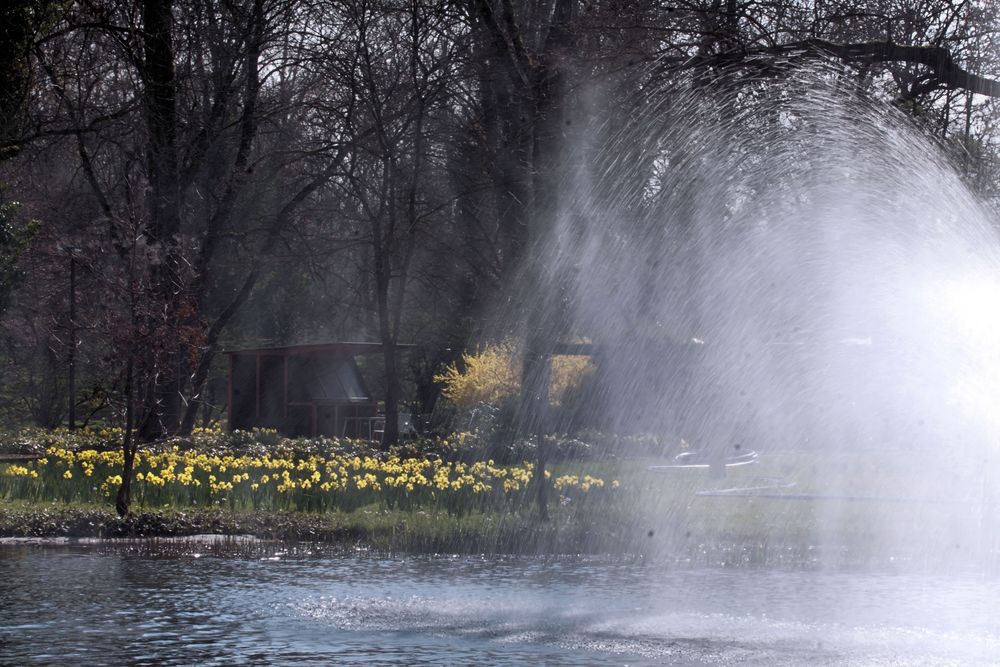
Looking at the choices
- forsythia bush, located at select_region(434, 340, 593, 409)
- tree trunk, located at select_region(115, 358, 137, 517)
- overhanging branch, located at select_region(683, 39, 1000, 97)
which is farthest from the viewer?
forsythia bush, located at select_region(434, 340, 593, 409)

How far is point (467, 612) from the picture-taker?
9.36 meters

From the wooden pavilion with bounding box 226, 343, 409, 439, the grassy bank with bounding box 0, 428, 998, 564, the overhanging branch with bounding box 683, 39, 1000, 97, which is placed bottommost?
the grassy bank with bounding box 0, 428, 998, 564

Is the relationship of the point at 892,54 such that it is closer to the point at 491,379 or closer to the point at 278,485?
the point at 278,485

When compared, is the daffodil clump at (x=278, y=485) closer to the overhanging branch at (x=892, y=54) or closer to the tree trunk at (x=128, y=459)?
the tree trunk at (x=128, y=459)

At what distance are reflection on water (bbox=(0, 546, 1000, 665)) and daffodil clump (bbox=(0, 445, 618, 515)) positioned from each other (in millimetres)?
1835

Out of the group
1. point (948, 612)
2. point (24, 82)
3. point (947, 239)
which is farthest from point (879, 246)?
point (24, 82)

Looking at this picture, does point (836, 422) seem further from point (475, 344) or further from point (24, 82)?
point (24, 82)

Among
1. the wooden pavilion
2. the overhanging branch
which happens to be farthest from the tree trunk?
the wooden pavilion

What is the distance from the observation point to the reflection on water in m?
7.94

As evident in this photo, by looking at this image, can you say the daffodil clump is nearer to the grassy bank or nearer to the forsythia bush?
the grassy bank

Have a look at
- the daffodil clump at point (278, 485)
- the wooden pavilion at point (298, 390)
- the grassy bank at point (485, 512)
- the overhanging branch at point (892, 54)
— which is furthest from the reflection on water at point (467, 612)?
the wooden pavilion at point (298, 390)

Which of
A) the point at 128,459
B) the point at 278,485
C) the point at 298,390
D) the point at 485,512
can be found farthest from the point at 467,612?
the point at 298,390

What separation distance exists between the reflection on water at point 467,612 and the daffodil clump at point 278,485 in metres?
1.84

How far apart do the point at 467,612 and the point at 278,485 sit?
5.61m
